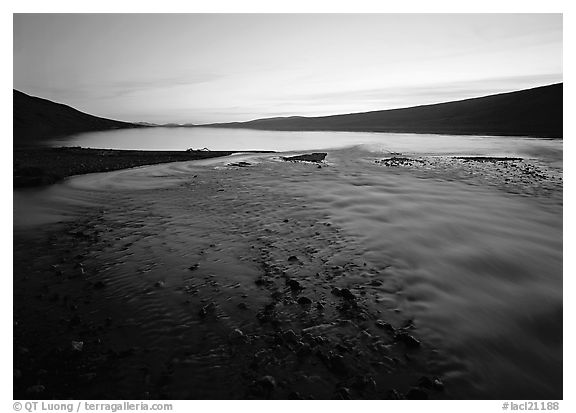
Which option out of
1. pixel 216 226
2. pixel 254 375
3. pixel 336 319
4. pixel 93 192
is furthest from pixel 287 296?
pixel 93 192

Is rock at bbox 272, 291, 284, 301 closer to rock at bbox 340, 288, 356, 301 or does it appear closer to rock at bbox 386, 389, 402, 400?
rock at bbox 340, 288, 356, 301

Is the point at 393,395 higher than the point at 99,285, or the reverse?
the point at 99,285

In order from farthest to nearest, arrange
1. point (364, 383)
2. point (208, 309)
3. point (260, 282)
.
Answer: point (260, 282), point (208, 309), point (364, 383)

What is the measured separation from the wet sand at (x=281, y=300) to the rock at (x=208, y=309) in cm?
3

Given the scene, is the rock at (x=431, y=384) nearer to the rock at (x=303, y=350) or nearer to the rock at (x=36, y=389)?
the rock at (x=303, y=350)

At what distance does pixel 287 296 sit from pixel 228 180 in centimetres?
1182

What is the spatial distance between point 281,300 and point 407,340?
200 centimetres

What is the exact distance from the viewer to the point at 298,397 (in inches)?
140

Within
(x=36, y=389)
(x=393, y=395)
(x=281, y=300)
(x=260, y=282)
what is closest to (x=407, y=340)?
(x=393, y=395)

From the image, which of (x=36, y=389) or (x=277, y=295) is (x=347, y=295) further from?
(x=36, y=389)

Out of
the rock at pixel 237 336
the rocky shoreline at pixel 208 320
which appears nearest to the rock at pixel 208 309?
the rocky shoreline at pixel 208 320

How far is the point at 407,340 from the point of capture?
440 centimetres
